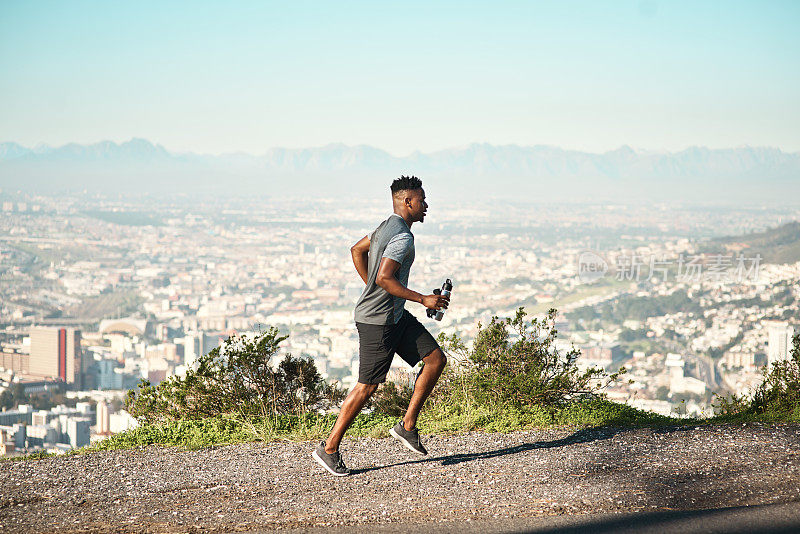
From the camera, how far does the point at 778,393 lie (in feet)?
19.4

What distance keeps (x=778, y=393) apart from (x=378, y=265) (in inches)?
138

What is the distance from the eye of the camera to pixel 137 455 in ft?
16.2

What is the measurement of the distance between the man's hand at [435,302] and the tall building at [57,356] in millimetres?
31268

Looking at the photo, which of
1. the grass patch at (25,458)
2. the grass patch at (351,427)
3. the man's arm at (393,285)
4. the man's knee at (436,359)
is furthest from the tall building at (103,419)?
the man's arm at (393,285)

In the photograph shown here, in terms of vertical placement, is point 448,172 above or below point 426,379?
above

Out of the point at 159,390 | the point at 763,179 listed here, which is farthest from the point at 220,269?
the point at 763,179

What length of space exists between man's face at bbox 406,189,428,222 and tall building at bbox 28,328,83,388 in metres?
31.1

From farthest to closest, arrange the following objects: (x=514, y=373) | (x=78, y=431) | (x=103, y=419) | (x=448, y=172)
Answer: (x=448, y=172) → (x=103, y=419) → (x=78, y=431) → (x=514, y=373)

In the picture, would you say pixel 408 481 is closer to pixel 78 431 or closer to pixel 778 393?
pixel 778 393

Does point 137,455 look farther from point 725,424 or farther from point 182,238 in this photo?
point 182,238

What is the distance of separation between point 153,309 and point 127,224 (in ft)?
156

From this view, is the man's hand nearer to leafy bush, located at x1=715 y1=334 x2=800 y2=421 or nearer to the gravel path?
the gravel path

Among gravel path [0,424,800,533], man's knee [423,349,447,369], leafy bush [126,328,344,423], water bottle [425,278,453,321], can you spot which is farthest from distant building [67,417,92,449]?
water bottle [425,278,453,321]

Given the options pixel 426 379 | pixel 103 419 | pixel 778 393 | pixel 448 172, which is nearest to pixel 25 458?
pixel 426 379
